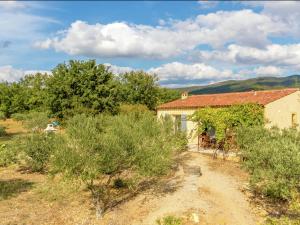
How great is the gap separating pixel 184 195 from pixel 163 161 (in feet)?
5.62

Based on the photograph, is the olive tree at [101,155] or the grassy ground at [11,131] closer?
the olive tree at [101,155]

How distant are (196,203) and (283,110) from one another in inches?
565

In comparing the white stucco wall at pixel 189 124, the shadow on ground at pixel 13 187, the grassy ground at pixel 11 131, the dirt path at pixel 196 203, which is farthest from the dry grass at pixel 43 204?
the grassy ground at pixel 11 131

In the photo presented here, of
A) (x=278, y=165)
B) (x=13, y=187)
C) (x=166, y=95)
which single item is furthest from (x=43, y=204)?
(x=166, y=95)

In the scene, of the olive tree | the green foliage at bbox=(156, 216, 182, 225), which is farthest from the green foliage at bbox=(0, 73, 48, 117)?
the green foliage at bbox=(156, 216, 182, 225)

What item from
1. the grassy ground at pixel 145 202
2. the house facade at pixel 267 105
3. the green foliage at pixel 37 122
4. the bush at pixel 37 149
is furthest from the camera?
the green foliage at pixel 37 122

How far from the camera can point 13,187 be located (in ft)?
58.1

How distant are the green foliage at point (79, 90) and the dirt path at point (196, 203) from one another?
2143cm

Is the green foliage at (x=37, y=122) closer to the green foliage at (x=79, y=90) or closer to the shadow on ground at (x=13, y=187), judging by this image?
the green foliage at (x=79, y=90)

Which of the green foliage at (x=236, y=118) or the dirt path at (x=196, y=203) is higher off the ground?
the green foliage at (x=236, y=118)

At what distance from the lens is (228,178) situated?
18.1 meters

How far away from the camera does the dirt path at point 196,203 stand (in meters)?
12.2

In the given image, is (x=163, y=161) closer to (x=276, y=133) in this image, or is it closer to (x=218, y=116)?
(x=276, y=133)

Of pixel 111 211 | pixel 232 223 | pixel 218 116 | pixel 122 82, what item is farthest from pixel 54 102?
pixel 232 223
